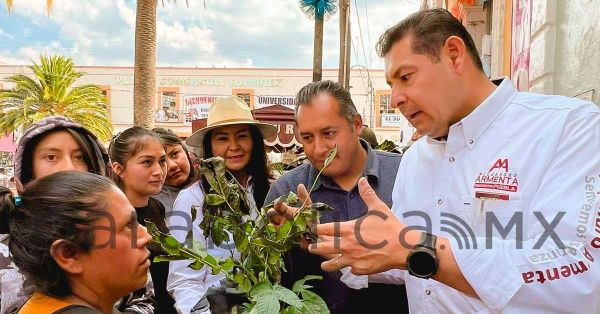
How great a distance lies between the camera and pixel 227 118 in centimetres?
321

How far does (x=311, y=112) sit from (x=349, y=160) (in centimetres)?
30

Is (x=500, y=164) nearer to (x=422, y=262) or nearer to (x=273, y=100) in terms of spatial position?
(x=422, y=262)

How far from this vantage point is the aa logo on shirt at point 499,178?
1649 millimetres

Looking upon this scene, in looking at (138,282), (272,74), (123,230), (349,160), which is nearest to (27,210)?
(123,230)

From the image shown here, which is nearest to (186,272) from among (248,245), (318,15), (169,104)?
(248,245)

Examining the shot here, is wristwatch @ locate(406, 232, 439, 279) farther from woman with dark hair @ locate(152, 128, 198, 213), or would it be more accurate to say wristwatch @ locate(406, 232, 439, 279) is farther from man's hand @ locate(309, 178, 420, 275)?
woman with dark hair @ locate(152, 128, 198, 213)

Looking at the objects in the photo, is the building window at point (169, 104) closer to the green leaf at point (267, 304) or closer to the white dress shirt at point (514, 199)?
the white dress shirt at point (514, 199)

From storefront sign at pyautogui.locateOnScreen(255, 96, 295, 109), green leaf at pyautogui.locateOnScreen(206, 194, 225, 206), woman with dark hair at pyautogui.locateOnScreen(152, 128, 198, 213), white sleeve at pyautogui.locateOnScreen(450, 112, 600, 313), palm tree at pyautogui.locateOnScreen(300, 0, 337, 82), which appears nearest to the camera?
white sleeve at pyautogui.locateOnScreen(450, 112, 600, 313)

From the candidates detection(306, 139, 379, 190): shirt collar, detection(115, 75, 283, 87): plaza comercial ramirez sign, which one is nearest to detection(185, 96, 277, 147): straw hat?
detection(306, 139, 379, 190): shirt collar

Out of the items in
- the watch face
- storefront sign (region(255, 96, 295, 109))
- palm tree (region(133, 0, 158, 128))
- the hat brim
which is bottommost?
the watch face

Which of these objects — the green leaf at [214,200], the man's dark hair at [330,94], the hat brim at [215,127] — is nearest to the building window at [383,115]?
the hat brim at [215,127]

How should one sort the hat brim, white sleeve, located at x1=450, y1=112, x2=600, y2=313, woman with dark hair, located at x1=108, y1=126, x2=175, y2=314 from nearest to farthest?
white sleeve, located at x1=450, y1=112, x2=600, y2=313 < the hat brim < woman with dark hair, located at x1=108, y1=126, x2=175, y2=314

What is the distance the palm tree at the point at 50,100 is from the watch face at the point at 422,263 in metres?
23.4

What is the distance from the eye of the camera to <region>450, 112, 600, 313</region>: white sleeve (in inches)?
55.3
